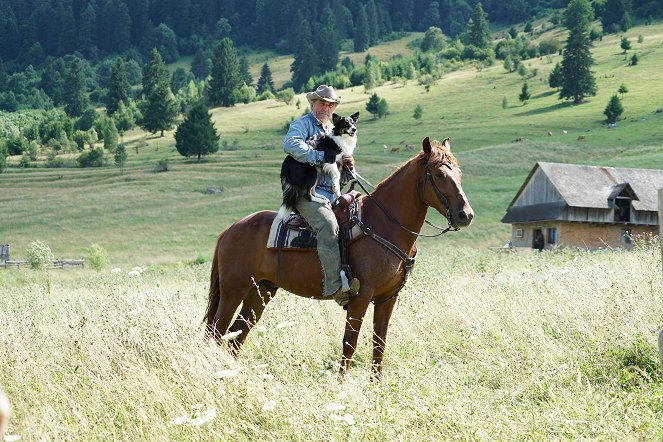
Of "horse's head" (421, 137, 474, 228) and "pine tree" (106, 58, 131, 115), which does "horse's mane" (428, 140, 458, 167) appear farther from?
"pine tree" (106, 58, 131, 115)

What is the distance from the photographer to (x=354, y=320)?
7328 mm

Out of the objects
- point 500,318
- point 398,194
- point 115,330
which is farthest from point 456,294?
point 115,330

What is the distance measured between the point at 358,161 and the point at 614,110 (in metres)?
38.9

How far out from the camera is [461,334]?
7988 mm

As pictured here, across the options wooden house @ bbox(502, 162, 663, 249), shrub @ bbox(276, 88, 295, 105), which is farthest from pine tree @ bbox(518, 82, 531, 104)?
wooden house @ bbox(502, 162, 663, 249)

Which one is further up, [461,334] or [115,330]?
[115,330]

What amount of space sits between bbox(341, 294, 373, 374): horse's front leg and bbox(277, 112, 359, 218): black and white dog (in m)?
1.17

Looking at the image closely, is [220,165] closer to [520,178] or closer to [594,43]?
[520,178]

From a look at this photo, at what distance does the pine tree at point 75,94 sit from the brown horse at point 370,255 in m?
184

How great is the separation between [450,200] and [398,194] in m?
0.69

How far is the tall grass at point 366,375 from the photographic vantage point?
473 centimetres

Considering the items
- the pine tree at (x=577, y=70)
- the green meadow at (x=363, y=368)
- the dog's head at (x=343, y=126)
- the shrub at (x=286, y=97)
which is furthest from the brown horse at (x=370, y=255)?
the shrub at (x=286, y=97)

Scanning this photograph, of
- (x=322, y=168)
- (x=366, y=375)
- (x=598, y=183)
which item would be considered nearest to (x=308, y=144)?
(x=322, y=168)

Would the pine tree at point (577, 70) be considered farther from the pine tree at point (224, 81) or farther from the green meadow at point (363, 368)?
the green meadow at point (363, 368)
